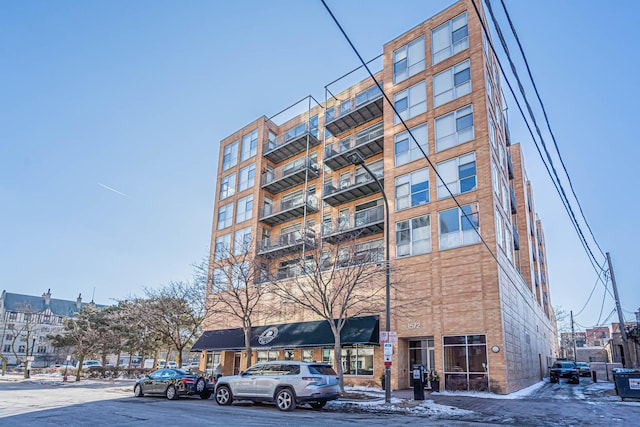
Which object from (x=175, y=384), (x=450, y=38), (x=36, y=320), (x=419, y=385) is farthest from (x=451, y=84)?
(x=36, y=320)

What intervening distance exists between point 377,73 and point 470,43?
24.8ft

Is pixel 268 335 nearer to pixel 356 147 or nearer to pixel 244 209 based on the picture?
pixel 244 209

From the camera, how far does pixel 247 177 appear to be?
37.9 m

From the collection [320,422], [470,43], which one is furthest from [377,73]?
[320,422]

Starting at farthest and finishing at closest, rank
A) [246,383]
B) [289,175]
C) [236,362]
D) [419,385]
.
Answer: [236,362]
[289,175]
[419,385]
[246,383]

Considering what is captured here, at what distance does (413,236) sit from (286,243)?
1090 centimetres

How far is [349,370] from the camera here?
25797 mm

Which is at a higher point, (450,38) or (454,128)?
(450,38)

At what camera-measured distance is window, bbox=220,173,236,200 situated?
129ft

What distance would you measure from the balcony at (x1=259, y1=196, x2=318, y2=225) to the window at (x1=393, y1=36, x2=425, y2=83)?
10.6m

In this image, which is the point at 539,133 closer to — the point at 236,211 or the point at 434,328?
the point at 434,328

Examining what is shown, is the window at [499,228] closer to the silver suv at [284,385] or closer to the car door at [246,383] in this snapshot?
the silver suv at [284,385]

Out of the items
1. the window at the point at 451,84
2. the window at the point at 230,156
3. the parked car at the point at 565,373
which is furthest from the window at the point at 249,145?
the parked car at the point at 565,373

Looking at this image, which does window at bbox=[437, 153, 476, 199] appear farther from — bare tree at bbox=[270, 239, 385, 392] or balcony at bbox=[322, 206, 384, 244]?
bare tree at bbox=[270, 239, 385, 392]
